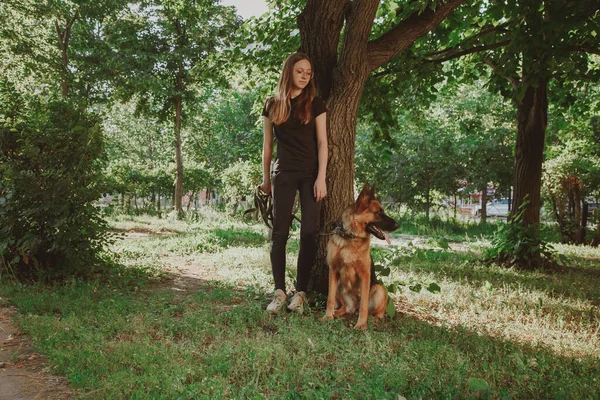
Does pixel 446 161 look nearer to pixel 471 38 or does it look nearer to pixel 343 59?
pixel 471 38

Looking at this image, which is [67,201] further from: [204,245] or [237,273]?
[204,245]

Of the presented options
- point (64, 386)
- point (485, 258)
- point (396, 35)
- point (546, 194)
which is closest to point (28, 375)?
point (64, 386)

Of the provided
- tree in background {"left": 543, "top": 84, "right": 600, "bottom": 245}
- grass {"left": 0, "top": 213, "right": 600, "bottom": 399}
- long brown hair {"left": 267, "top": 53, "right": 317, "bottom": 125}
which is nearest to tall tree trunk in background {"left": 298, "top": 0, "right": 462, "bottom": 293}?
long brown hair {"left": 267, "top": 53, "right": 317, "bottom": 125}

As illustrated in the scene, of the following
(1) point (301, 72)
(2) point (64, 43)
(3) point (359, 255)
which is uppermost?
(2) point (64, 43)

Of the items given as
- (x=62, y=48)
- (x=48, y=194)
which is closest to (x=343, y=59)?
(x=48, y=194)

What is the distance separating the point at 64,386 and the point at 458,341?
2.91m

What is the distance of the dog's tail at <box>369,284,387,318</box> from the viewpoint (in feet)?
13.5

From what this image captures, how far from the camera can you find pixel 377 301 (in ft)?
13.5

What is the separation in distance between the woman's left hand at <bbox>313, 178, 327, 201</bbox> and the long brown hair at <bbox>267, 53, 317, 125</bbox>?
59 cm

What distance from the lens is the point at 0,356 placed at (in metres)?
3.21

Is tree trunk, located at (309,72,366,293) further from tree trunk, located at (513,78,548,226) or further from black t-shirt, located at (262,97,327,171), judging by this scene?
tree trunk, located at (513,78,548,226)

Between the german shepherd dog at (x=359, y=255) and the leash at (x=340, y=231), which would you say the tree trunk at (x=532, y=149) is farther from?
the leash at (x=340, y=231)

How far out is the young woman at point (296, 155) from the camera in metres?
4.21

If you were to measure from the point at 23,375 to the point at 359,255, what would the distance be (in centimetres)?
271
